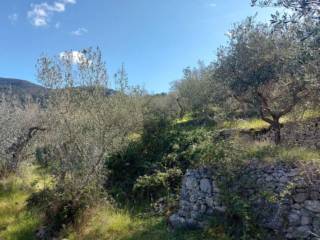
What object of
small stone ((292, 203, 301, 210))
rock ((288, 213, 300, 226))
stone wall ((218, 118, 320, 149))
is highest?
stone wall ((218, 118, 320, 149))

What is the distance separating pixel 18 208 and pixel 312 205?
879 cm

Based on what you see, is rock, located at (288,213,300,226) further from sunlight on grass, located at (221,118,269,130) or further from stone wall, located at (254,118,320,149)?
sunlight on grass, located at (221,118,269,130)

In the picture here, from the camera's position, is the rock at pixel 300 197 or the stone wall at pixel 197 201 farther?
the stone wall at pixel 197 201

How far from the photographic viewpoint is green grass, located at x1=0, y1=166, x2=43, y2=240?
32.7ft

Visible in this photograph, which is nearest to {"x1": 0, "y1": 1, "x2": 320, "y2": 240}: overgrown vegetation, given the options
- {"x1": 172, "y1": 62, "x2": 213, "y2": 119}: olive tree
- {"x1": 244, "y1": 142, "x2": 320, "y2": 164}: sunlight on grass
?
{"x1": 244, "y1": 142, "x2": 320, "y2": 164}: sunlight on grass

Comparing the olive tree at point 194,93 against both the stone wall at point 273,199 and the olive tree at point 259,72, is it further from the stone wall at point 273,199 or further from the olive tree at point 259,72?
the stone wall at point 273,199

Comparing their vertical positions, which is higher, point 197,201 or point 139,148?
point 139,148

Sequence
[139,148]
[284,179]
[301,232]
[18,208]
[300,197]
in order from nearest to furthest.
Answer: [301,232] < [300,197] < [284,179] < [18,208] < [139,148]

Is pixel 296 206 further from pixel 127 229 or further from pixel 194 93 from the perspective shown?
pixel 194 93

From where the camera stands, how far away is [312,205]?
24.3ft

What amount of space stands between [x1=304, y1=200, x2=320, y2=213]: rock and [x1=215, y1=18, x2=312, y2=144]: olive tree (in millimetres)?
5285

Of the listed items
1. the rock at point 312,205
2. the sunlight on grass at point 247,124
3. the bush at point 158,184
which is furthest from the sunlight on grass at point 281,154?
the sunlight on grass at point 247,124

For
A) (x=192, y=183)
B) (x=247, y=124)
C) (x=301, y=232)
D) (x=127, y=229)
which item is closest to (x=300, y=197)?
(x=301, y=232)

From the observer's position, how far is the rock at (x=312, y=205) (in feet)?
24.1
